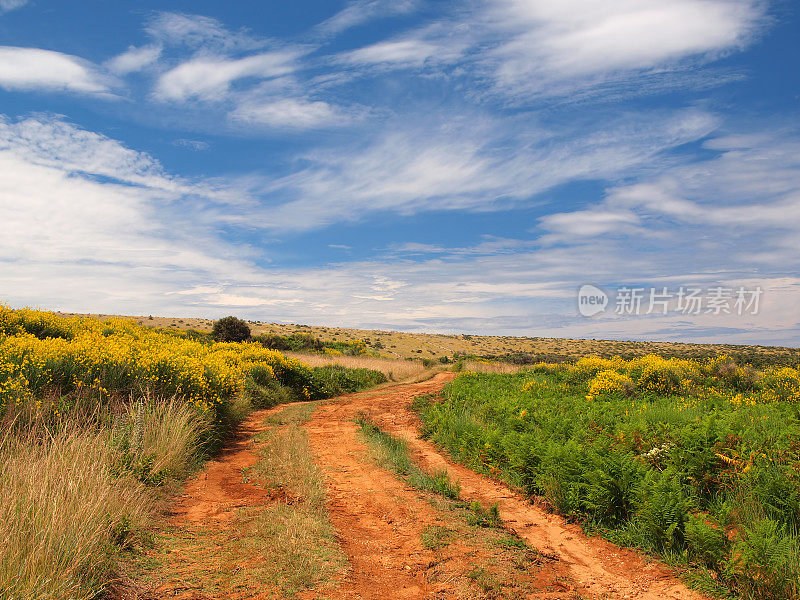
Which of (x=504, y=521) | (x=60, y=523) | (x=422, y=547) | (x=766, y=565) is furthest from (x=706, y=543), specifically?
(x=60, y=523)

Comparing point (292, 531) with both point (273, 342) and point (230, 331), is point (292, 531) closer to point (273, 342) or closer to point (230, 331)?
point (230, 331)

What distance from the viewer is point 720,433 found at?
288 inches

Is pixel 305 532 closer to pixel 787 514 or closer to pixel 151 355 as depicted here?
pixel 787 514

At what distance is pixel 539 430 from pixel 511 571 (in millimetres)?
4808

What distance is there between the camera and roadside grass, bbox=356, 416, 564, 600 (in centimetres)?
521

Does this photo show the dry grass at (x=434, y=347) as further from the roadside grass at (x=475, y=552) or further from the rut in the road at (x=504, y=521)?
the roadside grass at (x=475, y=552)

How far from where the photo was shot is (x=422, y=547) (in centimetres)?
621

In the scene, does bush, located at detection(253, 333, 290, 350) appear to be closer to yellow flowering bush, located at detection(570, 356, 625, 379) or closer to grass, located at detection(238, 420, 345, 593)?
yellow flowering bush, located at detection(570, 356, 625, 379)

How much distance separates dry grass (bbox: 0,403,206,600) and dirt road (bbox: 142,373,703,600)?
2.38 feet

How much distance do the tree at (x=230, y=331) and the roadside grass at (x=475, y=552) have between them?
31.7 m

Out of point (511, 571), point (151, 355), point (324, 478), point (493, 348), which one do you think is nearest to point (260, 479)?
point (324, 478)

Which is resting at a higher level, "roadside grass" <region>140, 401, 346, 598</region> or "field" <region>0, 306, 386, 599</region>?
"field" <region>0, 306, 386, 599</region>

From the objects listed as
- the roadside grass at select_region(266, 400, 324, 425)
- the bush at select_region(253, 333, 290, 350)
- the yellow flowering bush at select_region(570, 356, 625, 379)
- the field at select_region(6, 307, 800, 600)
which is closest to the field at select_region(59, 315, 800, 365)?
the bush at select_region(253, 333, 290, 350)

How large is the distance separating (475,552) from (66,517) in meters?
4.56
